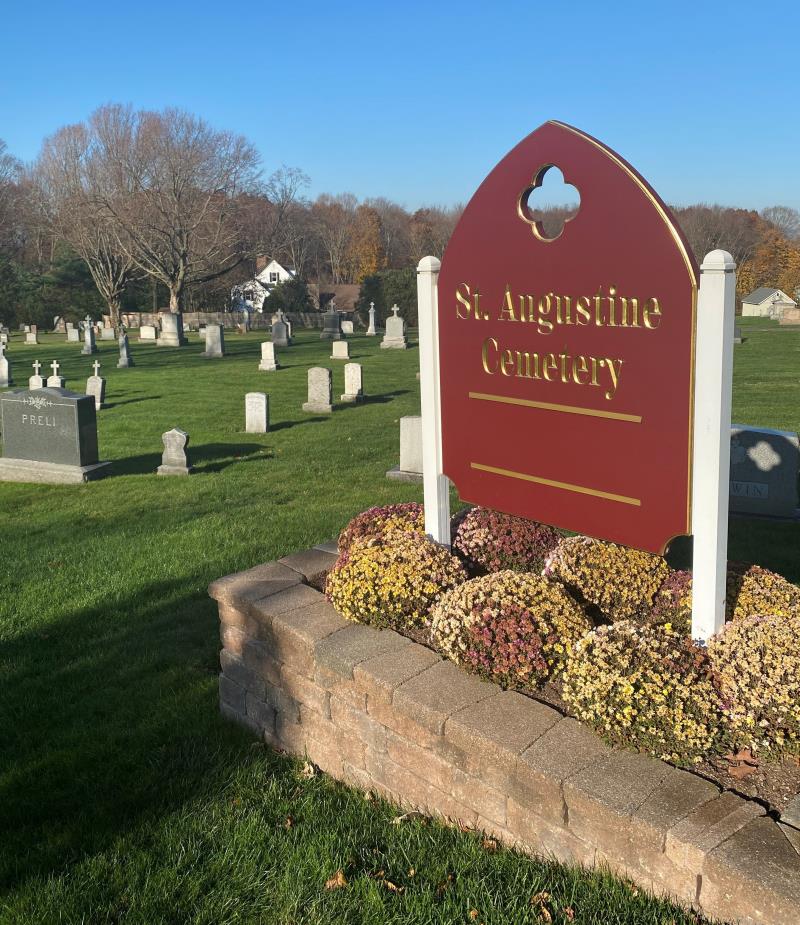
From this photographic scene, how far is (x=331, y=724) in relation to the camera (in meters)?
4.16

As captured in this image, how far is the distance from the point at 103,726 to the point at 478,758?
2.35m

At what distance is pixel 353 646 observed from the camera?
4.11 m

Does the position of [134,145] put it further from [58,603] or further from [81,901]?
[81,901]

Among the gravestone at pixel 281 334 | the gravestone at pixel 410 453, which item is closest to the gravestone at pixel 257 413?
the gravestone at pixel 410 453

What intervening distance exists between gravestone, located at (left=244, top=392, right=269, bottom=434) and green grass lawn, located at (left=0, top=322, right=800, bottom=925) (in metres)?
3.32

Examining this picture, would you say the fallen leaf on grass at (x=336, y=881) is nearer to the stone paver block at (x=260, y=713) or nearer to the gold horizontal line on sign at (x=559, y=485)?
the stone paver block at (x=260, y=713)

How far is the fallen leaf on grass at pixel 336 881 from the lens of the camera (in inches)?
126

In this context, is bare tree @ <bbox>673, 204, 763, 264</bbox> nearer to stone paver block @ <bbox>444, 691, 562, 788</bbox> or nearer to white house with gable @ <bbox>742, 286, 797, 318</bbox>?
white house with gable @ <bbox>742, 286, 797, 318</bbox>

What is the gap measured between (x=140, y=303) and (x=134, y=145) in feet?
38.0

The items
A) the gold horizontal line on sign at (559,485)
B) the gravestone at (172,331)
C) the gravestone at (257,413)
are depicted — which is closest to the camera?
the gold horizontal line on sign at (559,485)

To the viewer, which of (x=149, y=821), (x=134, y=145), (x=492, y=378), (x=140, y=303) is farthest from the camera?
(x=140, y=303)

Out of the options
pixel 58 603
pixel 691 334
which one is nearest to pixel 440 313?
pixel 691 334

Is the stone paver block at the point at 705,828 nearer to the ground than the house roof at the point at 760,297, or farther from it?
nearer to the ground

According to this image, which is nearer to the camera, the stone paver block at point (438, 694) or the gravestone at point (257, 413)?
the stone paver block at point (438, 694)
